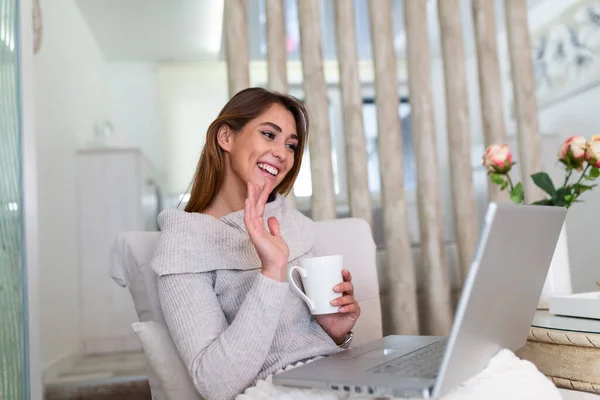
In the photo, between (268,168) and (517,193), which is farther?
(517,193)

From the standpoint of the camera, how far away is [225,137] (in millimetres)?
1299

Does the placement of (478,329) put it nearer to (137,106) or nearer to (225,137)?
(225,137)

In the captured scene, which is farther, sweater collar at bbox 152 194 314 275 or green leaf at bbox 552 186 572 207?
green leaf at bbox 552 186 572 207

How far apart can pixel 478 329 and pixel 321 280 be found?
32 centimetres

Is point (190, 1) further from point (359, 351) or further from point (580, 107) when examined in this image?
point (359, 351)

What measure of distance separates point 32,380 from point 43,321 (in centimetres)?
166

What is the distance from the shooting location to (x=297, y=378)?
787mm

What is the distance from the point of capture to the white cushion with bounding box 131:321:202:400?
1106mm

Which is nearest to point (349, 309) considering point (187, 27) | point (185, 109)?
point (187, 27)

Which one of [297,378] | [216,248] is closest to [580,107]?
[216,248]

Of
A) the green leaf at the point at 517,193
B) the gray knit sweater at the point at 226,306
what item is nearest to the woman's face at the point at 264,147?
the gray knit sweater at the point at 226,306

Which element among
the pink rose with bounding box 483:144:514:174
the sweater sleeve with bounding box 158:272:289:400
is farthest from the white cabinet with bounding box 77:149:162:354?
the sweater sleeve with bounding box 158:272:289:400

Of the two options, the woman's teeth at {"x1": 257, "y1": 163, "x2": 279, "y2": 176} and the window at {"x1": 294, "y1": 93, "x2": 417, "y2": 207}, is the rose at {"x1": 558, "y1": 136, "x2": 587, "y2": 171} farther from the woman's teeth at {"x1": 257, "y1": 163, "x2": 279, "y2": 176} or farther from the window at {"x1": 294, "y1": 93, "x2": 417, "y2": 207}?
the window at {"x1": 294, "y1": 93, "x2": 417, "y2": 207}

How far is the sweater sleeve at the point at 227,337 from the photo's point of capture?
0.91 meters
